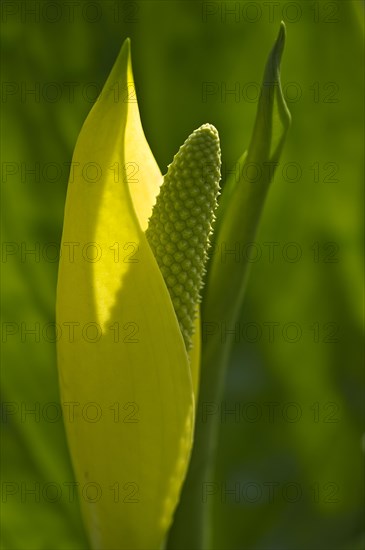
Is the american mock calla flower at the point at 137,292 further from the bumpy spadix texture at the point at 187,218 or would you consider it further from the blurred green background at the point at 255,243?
the blurred green background at the point at 255,243

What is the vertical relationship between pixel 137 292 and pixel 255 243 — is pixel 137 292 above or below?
above

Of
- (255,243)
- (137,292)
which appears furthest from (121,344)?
(255,243)

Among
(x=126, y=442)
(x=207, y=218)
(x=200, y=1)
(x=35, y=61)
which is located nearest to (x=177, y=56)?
(x=200, y=1)

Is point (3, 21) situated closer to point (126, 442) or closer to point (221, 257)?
point (221, 257)

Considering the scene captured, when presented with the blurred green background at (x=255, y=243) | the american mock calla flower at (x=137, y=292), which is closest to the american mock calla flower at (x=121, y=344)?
the american mock calla flower at (x=137, y=292)

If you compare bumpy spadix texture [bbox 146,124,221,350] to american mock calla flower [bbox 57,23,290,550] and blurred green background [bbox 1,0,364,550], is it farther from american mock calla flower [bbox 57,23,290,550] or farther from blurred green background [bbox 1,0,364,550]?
blurred green background [bbox 1,0,364,550]

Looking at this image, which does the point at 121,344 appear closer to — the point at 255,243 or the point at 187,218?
the point at 187,218
